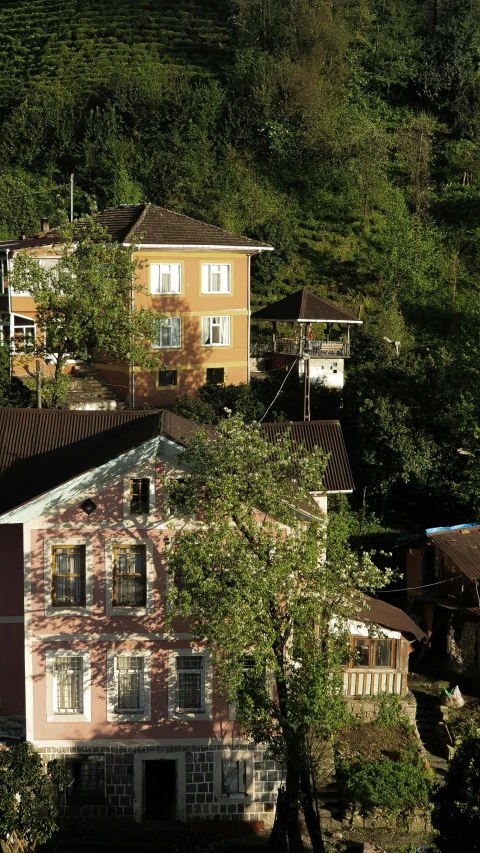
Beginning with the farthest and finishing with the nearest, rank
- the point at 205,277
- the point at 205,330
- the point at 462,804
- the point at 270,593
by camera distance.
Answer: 1. the point at 205,330
2. the point at 205,277
3. the point at 270,593
4. the point at 462,804

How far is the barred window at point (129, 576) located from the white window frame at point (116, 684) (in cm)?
77

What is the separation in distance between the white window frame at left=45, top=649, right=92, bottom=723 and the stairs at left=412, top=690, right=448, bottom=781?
20.4ft

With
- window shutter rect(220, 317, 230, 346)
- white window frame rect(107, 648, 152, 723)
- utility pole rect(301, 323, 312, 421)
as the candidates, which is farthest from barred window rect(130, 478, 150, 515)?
window shutter rect(220, 317, 230, 346)

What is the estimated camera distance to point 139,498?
16.5 metres

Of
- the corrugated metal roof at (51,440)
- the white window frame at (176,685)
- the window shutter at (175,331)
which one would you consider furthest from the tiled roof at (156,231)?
the white window frame at (176,685)

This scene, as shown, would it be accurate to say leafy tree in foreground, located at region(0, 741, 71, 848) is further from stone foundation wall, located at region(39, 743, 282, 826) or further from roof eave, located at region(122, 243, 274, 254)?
roof eave, located at region(122, 243, 274, 254)

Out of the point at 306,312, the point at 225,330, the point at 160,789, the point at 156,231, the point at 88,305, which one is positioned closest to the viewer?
the point at 160,789

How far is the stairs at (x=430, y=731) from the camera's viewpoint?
18.4 metres

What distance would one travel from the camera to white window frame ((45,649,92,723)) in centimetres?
1641

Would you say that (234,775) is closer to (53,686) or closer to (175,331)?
(53,686)

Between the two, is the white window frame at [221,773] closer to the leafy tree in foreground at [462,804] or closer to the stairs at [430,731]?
the stairs at [430,731]

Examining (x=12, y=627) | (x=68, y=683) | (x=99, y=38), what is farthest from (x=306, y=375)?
(x=99, y=38)

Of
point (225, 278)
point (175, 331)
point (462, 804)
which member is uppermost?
point (225, 278)

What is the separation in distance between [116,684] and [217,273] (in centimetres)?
1708
